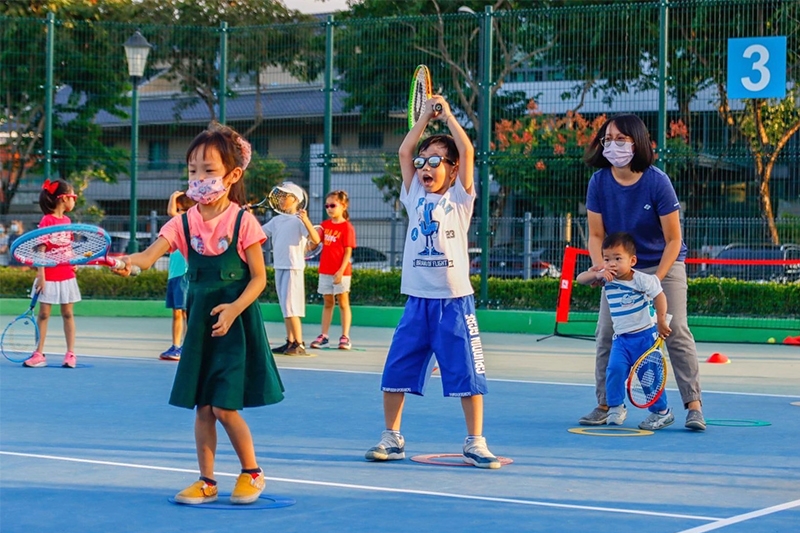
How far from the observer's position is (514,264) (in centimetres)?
1675

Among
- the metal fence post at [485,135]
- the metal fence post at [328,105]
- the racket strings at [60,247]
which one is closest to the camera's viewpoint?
the racket strings at [60,247]

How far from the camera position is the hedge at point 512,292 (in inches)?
630

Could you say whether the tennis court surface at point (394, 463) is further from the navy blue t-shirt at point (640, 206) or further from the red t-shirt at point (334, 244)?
the red t-shirt at point (334, 244)

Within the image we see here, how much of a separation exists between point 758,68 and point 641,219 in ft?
27.2

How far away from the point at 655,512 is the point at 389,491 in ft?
3.88

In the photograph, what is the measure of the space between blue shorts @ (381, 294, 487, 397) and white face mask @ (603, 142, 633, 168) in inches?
62.8

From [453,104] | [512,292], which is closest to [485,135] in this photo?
[512,292]

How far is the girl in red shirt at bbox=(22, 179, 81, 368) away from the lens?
1088 cm

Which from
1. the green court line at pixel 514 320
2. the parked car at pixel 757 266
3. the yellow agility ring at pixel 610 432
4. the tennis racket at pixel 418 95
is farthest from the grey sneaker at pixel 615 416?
the parked car at pixel 757 266

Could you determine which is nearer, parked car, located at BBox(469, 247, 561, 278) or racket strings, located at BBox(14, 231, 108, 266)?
racket strings, located at BBox(14, 231, 108, 266)

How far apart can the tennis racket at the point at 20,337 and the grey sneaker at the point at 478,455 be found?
6.12m

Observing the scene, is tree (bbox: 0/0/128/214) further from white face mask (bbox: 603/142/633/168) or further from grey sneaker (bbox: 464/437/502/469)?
grey sneaker (bbox: 464/437/502/469)

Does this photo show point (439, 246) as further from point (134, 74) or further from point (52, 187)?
point (134, 74)

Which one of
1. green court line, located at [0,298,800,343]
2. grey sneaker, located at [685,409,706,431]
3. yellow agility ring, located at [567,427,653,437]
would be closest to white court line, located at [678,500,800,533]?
yellow agility ring, located at [567,427,653,437]
